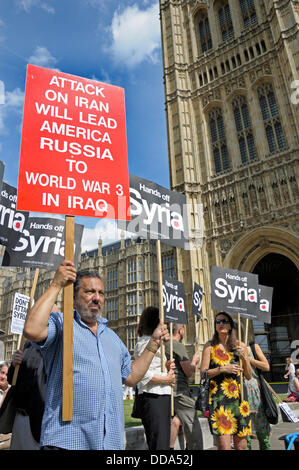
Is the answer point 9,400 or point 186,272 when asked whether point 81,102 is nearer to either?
point 9,400

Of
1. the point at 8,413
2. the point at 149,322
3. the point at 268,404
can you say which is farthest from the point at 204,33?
the point at 8,413

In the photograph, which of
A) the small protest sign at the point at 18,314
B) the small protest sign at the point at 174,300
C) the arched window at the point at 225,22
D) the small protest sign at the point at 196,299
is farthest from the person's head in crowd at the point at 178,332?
the arched window at the point at 225,22

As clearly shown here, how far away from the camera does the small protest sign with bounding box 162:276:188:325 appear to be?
560 centimetres

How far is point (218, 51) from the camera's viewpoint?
2186cm

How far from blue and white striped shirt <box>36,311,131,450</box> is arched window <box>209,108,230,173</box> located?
62.6 feet

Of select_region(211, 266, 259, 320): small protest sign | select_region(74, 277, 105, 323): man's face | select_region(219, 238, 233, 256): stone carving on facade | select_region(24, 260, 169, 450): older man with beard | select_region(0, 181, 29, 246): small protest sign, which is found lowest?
select_region(24, 260, 169, 450): older man with beard

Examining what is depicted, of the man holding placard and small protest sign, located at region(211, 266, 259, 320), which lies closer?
the man holding placard

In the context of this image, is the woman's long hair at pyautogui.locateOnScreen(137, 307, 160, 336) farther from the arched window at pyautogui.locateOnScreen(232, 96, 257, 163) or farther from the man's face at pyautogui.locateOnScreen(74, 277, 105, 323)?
the arched window at pyautogui.locateOnScreen(232, 96, 257, 163)

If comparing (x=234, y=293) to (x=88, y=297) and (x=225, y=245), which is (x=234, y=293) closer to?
(x=88, y=297)

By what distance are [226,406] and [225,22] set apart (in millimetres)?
26279

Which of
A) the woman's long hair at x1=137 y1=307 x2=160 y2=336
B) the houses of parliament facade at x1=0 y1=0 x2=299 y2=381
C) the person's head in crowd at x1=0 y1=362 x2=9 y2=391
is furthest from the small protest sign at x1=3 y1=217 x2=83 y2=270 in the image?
the houses of parliament facade at x1=0 y1=0 x2=299 y2=381

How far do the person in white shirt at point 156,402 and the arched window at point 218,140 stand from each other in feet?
58.6

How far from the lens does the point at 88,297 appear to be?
2123 millimetres
